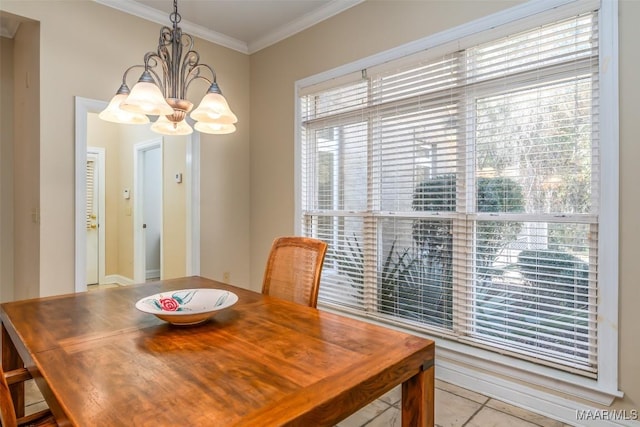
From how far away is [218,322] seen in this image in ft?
4.64

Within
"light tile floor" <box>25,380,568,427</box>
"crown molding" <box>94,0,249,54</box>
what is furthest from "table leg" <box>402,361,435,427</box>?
"crown molding" <box>94,0,249,54</box>

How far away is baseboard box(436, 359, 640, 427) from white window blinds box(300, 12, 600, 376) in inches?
7.9

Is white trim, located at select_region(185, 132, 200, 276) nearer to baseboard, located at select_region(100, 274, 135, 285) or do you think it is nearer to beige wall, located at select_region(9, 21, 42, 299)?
beige wall, located at select_region(9, 21, 42, 299)

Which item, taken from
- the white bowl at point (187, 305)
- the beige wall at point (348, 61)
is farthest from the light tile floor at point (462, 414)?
the white bowl at point (187, 305)

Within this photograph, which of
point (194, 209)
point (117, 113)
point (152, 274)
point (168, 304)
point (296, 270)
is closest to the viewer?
point (168, 304)

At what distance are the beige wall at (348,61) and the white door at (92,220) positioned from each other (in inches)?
112

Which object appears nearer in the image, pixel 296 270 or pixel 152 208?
pixel 296 270

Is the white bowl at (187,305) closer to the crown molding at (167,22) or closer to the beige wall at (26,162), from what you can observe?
the beige wall at (26,162)

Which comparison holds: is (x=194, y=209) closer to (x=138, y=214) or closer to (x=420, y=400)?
(x=138, y=214)

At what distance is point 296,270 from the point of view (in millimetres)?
1965

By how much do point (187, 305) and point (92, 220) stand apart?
458 centimetres

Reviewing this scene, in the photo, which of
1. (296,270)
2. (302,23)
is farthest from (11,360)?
(302,23)

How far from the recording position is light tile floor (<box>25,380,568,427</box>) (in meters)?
1.93

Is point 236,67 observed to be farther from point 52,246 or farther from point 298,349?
point 298,349
